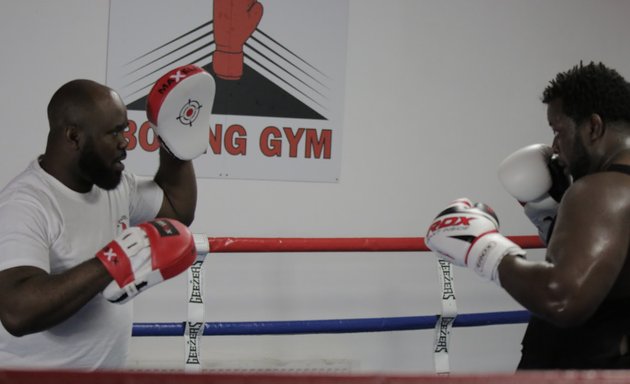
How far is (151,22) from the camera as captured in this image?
3051 mm

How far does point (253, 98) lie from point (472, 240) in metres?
1.86

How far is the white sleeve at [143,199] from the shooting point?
6.54ft

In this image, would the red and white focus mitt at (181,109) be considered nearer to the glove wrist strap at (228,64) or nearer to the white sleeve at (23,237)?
the white sleeve at (23,237)

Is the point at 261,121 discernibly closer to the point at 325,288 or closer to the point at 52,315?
the point at 325,288

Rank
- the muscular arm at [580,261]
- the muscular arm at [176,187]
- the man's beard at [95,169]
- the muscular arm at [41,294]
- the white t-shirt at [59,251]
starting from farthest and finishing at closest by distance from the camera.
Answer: the muscular arm at [176,187], the man's beard at [95,169], the white t-shirt at [59,251], the muscular arm at [41,294], the muscular arm at [580,261]

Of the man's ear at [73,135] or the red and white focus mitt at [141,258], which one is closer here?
the red and white focus mitt at [141,258]

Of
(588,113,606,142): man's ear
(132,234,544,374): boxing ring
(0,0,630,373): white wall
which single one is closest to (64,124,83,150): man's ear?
(132,234,544,374): boxing ring

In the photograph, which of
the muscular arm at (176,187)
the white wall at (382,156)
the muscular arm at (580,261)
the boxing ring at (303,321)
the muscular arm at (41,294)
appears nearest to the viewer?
the muscular arm at (580,261)

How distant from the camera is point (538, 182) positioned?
1929 millimetres

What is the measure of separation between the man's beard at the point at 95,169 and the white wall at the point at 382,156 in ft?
4.50

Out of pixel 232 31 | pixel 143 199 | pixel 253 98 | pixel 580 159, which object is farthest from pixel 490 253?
pixel 232 31

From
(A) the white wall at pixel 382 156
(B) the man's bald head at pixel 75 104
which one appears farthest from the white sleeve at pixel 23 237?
(A) the white wall at pixel 382 156

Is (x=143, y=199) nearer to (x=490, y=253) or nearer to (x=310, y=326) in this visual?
(x=310, y=326)

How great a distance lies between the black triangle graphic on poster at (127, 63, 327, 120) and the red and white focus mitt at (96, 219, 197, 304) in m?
1.65
